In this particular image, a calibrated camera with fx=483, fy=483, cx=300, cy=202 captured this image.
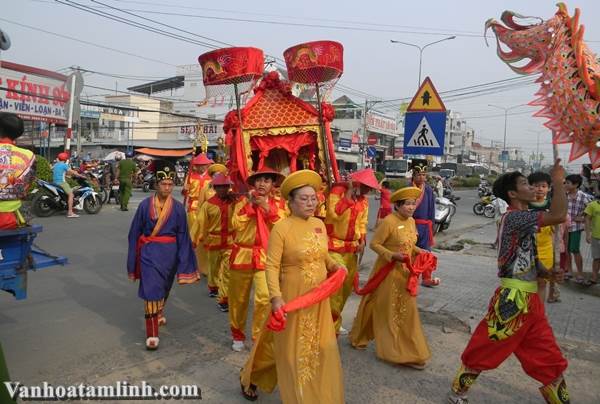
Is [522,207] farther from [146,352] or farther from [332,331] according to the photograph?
[146,352]

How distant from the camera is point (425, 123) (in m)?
6.39

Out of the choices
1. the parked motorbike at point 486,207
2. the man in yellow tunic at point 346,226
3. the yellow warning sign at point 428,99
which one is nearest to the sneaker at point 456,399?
the man in yellow tunic at point 346,226

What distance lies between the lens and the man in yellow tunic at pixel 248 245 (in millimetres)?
4262

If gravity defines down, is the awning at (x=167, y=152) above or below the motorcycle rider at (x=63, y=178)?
above

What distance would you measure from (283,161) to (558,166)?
3474mm

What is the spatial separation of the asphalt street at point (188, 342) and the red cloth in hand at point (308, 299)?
1.01 metres

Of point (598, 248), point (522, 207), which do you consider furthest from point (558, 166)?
point (598, 248)

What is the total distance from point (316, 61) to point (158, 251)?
95.1 inches

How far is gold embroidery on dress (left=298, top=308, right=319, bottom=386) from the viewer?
2.99 metres

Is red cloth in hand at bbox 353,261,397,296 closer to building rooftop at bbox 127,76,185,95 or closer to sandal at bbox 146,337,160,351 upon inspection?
sandal at bbox 146,337,160,351

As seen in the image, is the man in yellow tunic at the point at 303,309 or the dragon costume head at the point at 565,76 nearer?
the man in yellow tunic at the point at 303,309

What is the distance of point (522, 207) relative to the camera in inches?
132

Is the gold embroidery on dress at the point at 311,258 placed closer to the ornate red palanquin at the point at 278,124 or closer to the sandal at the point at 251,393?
the sandal at the point at 251,393

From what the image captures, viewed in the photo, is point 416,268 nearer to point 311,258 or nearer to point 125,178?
point 311,258
